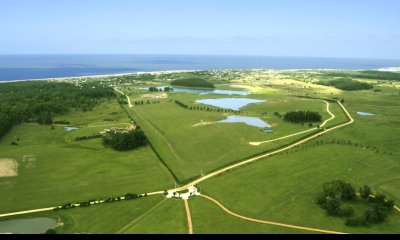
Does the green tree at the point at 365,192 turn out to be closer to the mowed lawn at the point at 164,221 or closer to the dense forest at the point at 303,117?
the mowed lawn at the point at 164,221

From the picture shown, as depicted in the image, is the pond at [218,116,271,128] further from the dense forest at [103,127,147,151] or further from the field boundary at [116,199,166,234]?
the field boundary at [116,199,166,234]

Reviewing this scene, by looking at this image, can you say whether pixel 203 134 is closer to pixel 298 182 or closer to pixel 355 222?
pixel 298 182

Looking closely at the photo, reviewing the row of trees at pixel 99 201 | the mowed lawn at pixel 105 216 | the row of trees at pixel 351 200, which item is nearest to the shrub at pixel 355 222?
the row of trees at pixel 351 200

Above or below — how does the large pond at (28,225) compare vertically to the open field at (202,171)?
below

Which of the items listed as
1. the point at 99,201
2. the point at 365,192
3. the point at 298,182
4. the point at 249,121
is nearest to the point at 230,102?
the point at 249,121

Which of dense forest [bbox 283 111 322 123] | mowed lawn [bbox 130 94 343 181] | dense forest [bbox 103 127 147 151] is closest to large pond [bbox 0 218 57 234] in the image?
mowed lawn [bbox 130 94 343 181]

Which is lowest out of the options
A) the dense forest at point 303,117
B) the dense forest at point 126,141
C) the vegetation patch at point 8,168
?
the vegetation patch at point 8,168
